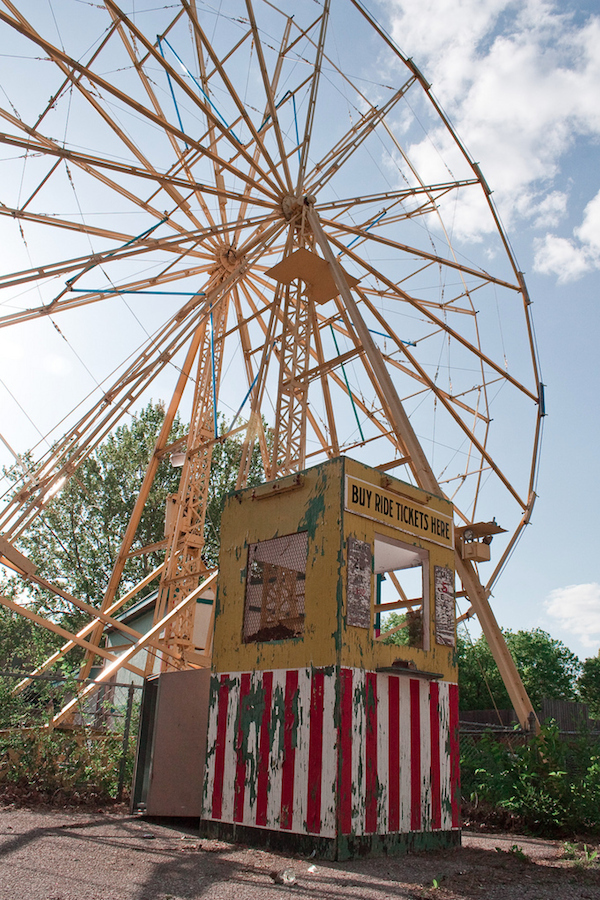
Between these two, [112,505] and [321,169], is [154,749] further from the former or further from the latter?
[112,505]

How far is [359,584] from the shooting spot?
715 cm

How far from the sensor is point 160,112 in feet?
50.0

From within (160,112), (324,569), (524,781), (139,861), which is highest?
(160,112)

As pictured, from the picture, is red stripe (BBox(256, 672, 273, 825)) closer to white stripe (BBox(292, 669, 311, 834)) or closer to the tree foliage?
white stripe (BBox(292, 669, 311, 834))

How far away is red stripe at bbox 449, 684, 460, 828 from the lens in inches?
300

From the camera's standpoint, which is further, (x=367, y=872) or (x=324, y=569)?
(x=324, y=569)

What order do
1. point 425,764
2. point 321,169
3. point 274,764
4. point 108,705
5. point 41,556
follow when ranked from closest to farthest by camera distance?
1. point 274,764
2. point 425,764
3. point 108,705
4. point 321,169
5. point 41,556

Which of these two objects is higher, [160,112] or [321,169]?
[160,112]

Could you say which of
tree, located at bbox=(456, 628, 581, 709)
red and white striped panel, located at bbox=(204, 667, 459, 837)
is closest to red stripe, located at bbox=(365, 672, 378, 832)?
red and white striped panel, located at bbox=(204, 667, 459, 837)

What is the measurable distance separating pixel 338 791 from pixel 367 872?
72 centimetres

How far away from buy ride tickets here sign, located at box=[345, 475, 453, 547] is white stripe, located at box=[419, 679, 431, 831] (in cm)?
181

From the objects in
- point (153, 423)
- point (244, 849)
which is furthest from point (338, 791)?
point (153, 423)

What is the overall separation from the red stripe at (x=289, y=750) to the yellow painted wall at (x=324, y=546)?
234mm

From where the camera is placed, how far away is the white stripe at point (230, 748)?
7.21m
